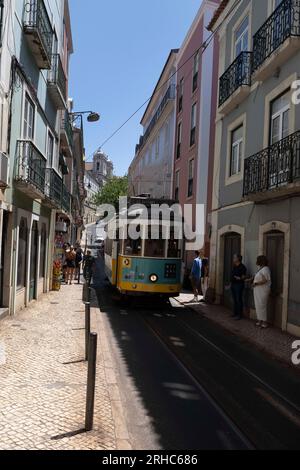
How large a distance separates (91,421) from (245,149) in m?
11.4

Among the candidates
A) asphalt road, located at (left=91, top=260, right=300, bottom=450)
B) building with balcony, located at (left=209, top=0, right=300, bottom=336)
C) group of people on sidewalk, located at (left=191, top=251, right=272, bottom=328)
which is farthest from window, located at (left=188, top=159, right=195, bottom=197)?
asphalt road, located at (left=91, top=260, right=300, bottom=450)

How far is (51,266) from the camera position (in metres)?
18.6

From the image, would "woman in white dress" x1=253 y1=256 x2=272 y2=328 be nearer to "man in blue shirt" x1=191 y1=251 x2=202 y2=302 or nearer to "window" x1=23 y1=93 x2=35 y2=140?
"man in blue shirt" x1=191 y1=251 x2=202 y2=302

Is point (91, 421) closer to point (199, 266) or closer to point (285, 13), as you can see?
point (285, 13)

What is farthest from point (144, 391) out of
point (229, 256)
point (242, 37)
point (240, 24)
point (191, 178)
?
point (191, 178)

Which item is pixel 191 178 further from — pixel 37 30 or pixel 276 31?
pixel 37 30

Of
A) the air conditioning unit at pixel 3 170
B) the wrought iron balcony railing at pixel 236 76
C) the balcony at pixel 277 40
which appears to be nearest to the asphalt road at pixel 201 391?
the air conditioning unit at pixel 3 170

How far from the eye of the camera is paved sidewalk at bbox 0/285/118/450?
4637 millimetres

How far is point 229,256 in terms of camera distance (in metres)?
16.4

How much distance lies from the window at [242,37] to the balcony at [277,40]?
1915 millimetres

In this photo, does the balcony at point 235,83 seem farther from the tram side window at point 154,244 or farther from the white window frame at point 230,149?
the tram side window at point 154,244

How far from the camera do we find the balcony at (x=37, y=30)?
11.4m

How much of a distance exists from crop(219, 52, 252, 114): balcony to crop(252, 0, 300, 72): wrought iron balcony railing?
2.36ft

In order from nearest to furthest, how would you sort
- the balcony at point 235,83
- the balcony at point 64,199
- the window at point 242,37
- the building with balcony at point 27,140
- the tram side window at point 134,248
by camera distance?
the building with balcony at point 27,140 → the balcony at point 235,83 → the tram side window at point 134,248 → the window at point 242,37 → the balcony at point 64,199
